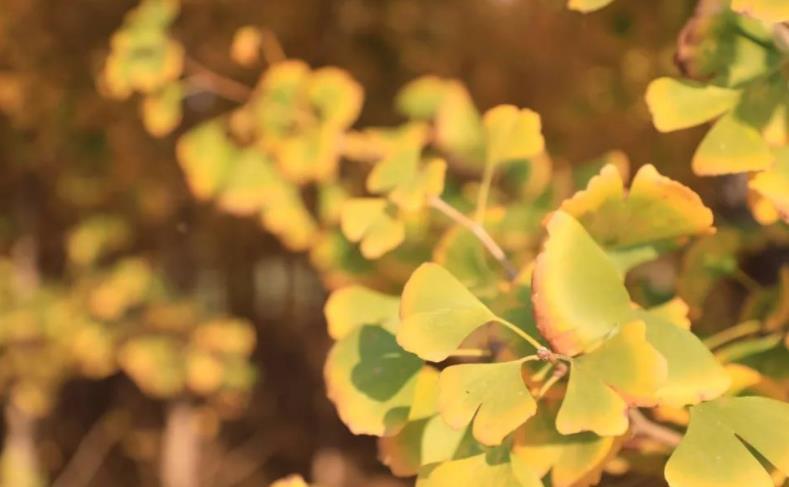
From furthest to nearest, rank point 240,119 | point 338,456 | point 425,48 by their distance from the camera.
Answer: point 338,456 → point 425,48 → point 240,119

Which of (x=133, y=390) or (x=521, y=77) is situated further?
(x=133, y=390)

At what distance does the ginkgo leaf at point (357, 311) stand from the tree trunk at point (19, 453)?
130 centimetres

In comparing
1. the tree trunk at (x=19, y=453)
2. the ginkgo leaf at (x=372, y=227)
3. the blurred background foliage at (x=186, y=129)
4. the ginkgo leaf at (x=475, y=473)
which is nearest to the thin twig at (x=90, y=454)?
the blurred background foliage at (x=186, y=129)

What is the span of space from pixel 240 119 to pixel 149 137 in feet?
1.87

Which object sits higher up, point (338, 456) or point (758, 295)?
point (758, 295)

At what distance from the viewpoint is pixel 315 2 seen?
4.36ft

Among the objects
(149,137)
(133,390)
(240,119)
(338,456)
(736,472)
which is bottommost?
(133,390)

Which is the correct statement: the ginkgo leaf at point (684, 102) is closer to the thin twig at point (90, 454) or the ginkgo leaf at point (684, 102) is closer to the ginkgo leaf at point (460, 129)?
the ginkgo leaf at point (460, 129)

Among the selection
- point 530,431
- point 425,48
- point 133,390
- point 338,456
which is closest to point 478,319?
point 530,431

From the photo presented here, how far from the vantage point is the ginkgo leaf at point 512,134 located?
1.75 ft

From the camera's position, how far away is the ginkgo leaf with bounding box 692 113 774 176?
0.44 meters

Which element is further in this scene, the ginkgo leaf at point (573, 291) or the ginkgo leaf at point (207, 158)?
the ginkgo leaf at point (207, 158)

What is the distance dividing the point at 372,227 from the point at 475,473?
18cm

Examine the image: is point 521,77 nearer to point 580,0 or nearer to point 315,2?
point 315,2
